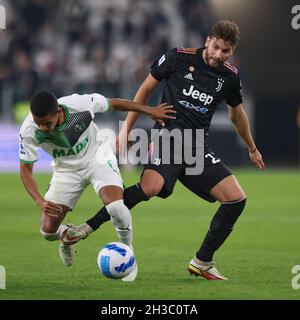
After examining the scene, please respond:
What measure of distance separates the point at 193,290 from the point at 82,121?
1.78 m

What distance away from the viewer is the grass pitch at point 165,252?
762 centimetres

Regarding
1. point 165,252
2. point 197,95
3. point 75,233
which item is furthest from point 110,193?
point 165,252

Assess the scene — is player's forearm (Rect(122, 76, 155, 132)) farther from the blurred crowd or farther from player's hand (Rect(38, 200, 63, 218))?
the blurred crowd

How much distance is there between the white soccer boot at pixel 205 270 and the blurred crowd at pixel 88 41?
1290 centimetres

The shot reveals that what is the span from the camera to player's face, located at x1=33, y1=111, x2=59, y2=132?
7.66 metres

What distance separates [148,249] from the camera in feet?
34.2

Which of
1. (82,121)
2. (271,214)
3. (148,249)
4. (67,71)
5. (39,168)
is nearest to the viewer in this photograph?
(82,121)

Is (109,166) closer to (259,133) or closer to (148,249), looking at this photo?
(148,249)

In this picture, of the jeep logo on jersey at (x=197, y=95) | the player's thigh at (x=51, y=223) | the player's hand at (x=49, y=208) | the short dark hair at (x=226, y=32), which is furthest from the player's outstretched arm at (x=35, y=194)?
the short dark hair at (x=226, y=32)

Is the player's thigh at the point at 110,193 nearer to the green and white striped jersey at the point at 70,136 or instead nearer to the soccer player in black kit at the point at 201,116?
the soccer player in black kit at the point at 201,116

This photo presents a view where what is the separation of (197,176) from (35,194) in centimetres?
149

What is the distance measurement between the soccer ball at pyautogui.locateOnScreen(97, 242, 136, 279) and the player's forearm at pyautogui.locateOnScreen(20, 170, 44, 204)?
0.69m

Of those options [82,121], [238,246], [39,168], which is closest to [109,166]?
[82,121]

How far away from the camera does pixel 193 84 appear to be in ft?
27.9
